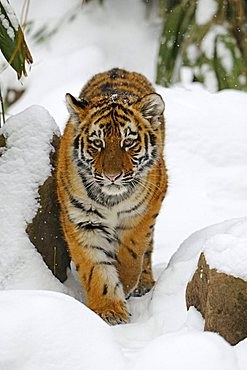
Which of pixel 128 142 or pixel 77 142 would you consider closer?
pixel 128 142

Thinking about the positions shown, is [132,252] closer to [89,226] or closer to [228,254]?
[89,226]

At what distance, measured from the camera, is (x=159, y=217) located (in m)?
5.77

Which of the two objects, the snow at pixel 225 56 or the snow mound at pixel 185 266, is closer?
the snow mound at pixel 185 266

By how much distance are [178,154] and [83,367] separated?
4.01 m

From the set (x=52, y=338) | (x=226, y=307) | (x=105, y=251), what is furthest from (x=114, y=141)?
(x=52, y=338)

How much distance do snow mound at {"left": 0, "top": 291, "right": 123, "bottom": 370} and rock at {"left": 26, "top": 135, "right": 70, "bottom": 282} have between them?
1.57 meters

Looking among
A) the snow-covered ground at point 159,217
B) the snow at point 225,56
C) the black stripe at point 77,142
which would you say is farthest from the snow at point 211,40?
the black stripe at point 77,142

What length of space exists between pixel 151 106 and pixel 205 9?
432 centimetres

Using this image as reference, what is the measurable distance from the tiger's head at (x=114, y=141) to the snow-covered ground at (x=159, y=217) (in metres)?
0.41

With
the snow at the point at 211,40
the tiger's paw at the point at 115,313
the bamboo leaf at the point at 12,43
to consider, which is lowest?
the snow at the point at 211,40

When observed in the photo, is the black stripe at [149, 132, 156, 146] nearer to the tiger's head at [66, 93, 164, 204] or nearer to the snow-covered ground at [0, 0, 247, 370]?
the tiger's head at [66, 93, 164, 204]

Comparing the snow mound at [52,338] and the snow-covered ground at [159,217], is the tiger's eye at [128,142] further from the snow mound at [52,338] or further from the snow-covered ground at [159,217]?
the snow mound at [52,338]

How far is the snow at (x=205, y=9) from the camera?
8.02 metres

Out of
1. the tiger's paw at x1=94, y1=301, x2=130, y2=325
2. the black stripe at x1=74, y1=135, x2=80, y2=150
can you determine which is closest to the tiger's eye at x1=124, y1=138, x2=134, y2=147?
the black stripe at x1=74, y1=135, x2=80, y2=150
